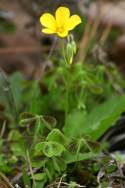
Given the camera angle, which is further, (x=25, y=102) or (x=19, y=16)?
(x=19, y=16)

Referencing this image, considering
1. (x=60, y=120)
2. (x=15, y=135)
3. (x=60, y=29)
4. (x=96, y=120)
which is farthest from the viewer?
(x=60, y=120)

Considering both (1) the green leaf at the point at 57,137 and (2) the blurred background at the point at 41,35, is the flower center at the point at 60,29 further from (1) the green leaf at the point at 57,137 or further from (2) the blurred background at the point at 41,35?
(2) the blurred background at the point at 41,35

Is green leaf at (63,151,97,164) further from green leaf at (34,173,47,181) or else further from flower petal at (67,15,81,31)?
flower petal at (67,15,81,31)

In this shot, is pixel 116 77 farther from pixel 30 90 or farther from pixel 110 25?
pixel 110 25

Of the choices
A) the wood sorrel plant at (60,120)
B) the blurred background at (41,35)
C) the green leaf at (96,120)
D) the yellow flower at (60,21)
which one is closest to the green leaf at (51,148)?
the wood sorrel plant at (60,120)

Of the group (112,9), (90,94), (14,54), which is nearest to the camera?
(90,94)

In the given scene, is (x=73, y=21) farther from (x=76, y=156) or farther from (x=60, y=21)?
(x=76, y=156)

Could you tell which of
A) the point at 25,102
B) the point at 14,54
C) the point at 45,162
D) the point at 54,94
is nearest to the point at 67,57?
the point at 45,162

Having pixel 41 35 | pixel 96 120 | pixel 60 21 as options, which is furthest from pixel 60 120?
pixel 41 35

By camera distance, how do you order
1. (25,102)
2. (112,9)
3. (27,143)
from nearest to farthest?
(27,143) < (25,102) < (112,9)
